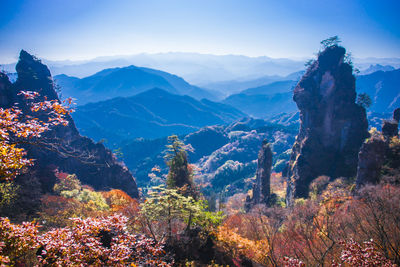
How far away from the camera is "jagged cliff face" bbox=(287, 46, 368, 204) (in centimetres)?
4328

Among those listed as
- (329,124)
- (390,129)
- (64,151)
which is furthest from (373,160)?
(64,151)

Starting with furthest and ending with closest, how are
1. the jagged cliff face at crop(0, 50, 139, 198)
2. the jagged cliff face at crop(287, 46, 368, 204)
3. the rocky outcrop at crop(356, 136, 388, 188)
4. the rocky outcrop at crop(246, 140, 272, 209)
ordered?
the rocky outcrop at crop(246, 140, 272, 209)
the jagged cliff face at crop(287, 46, 368, 204)
the jagged cliff face at crop(0, 50, 139, 198)
the rocky outcrop at crop(356, 136, 388, 188)

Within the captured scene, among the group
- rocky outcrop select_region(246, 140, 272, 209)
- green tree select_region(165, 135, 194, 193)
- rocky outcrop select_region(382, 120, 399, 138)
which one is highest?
rocky outcrop select_region(382, 120, 399, 138)

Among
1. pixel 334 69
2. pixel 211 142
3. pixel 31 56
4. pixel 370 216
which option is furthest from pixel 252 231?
pixel 211 142

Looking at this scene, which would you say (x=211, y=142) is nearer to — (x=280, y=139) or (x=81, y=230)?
(x=280, y=139)

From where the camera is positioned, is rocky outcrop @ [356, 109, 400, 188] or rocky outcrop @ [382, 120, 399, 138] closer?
rocky outcrop @ [356, 109, 400, 188]

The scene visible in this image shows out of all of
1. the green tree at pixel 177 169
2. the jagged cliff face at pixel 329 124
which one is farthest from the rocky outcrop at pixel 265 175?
the green tree at pixel 177 169

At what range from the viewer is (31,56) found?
53.4 m

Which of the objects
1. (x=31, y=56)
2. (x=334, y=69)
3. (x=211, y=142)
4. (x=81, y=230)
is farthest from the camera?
(x=211, y=142)

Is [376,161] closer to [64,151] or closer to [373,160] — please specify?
[373,160]

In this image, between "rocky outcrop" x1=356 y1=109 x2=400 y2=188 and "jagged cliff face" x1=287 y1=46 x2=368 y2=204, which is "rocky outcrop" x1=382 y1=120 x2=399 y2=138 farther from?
"jagged cliff face" x1=287 y1=46 x2=368 y2=204

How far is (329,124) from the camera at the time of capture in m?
45.8

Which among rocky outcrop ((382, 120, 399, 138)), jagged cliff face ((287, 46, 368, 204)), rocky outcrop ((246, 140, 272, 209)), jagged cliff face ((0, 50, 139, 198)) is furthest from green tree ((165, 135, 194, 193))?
rocky outcrop ((382, 120, 399, 138))

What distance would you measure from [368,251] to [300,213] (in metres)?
21.2
